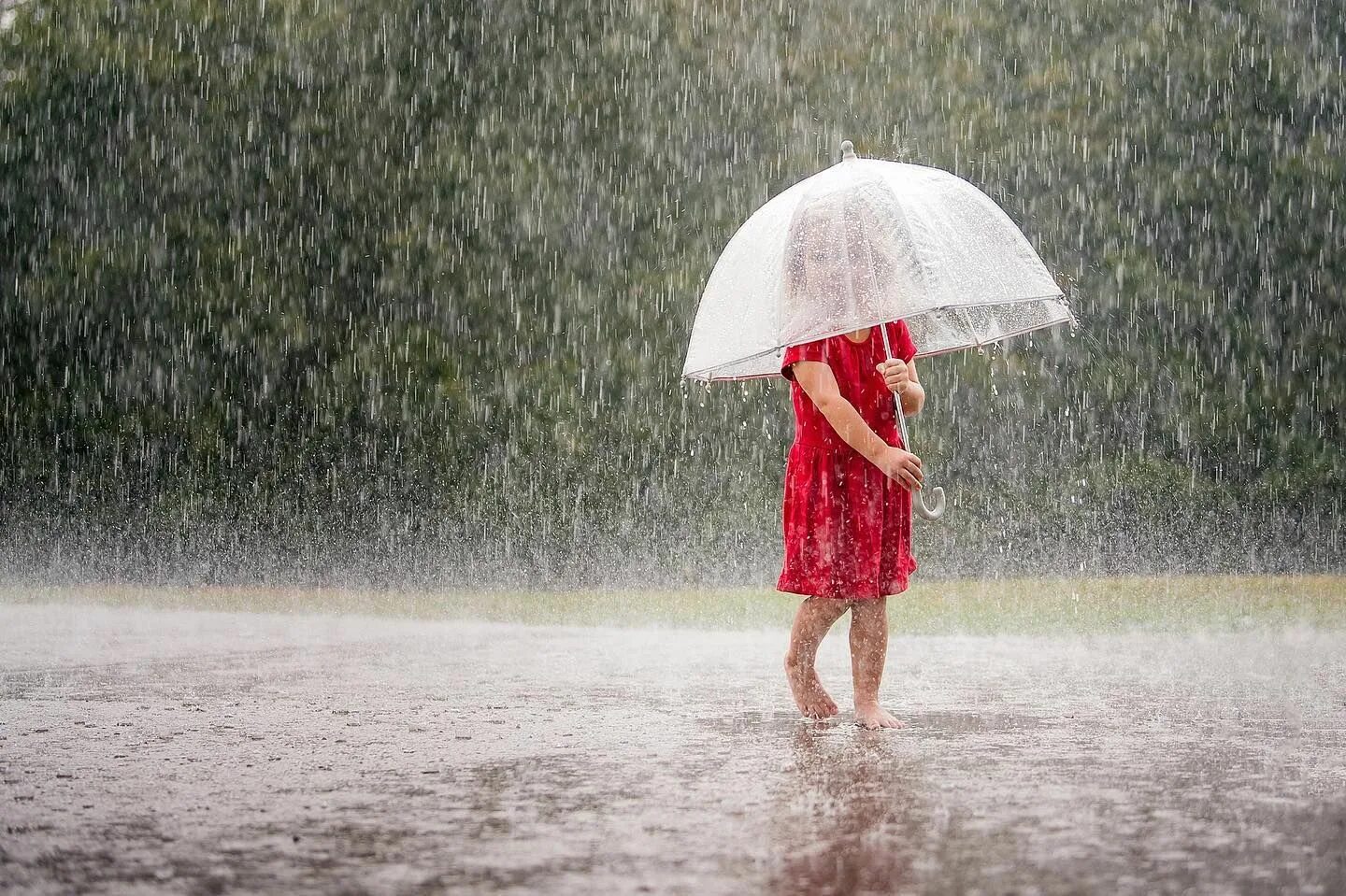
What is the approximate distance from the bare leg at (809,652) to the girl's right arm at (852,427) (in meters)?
0.48

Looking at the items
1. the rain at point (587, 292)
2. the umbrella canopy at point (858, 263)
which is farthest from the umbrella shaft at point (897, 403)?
the rain at point (587, 292)

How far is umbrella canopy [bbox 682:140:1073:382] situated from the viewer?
467cm

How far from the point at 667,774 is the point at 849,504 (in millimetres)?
1181

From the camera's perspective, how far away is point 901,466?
4.70 metres

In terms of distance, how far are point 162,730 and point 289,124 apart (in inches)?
368

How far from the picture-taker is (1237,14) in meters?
13.0

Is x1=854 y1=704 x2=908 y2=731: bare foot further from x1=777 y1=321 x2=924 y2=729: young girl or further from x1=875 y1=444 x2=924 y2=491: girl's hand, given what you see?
x1=875 y1=444 x2=924 y2=491: girl's hand

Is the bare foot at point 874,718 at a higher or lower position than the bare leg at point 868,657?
lower

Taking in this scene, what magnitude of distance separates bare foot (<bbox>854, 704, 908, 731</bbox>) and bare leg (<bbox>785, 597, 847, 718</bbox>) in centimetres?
14

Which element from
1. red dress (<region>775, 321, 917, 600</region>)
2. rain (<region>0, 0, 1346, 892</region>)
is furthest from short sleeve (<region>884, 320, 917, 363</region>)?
rain (<region>0, 0, 1346, 892</region>)

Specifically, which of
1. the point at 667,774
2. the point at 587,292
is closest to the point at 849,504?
the point at 667,774

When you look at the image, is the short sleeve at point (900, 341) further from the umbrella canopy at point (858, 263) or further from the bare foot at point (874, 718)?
the bare foot at point (874, 718)

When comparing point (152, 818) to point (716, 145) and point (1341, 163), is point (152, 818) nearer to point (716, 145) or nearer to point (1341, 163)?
point (716, 145)

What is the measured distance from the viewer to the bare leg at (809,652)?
493cm
